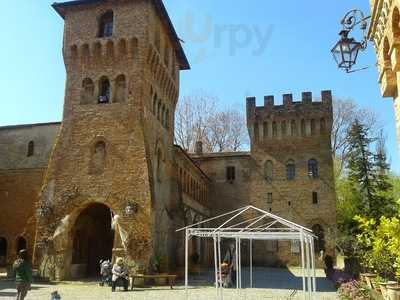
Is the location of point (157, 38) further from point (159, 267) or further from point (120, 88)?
point (159, 267)

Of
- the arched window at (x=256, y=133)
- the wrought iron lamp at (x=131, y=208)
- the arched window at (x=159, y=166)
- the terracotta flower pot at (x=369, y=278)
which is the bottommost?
the terracotta flower pot at (x=369, y=278)

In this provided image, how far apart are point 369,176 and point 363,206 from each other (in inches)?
91.0

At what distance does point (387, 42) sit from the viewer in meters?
7.20

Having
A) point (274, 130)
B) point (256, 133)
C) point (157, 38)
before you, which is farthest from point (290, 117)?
point (157, 38)

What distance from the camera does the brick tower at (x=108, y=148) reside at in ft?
65.2

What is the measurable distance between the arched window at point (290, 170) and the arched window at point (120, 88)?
18.0m

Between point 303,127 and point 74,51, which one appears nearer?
point 74,51

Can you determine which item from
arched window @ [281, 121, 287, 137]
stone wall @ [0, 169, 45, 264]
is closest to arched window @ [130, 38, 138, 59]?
stone wall @ [0, 169, 45, 264]

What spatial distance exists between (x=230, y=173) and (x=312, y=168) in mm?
7245

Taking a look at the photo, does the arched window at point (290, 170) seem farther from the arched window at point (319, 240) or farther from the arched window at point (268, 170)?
the arched window at point (319, 240)

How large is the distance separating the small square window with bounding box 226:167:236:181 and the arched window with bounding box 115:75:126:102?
17472mm

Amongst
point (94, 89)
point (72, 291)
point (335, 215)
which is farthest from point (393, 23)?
point (335, 215)

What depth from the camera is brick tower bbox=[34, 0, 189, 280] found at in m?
19.9

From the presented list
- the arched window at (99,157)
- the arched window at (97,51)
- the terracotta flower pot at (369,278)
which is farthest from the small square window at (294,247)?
the arched window at (97,51)
